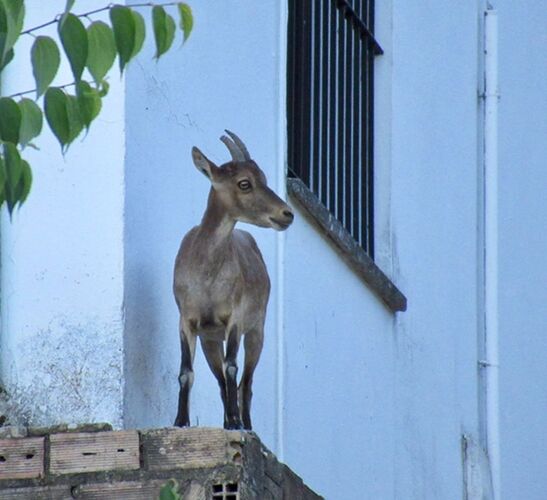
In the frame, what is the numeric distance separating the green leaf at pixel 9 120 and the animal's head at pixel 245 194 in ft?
9.26

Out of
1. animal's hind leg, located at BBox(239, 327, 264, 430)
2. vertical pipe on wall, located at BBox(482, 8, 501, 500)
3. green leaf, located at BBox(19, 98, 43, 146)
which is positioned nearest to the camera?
green leaf, located at BBox(19, 98, 43, 146)

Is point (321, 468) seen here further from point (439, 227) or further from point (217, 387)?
point (439, 227)

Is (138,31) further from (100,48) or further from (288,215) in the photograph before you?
(288,215)

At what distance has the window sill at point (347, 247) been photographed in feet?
29.1

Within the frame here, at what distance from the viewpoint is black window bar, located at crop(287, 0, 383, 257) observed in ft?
31.3

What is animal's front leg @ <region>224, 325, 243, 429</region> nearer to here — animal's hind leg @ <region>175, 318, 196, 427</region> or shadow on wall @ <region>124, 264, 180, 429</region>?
animal's hind leg @ <region>175, 318, 196, 427</region>

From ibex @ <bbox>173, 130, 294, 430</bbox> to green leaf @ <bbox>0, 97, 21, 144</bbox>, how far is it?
2787mm

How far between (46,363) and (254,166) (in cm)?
103

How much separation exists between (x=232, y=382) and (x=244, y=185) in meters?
0.70

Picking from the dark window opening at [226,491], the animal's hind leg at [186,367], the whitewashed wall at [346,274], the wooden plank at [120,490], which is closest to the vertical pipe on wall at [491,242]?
the whitewashed wall at [346,274]

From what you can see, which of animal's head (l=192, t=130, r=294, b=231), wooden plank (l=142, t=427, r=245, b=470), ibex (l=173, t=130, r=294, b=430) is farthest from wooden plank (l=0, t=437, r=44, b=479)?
animal's head (l=192, t=130, r=294, b=231)

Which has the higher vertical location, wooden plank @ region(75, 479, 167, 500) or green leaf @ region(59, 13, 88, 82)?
green leaf @ region(59, 13, 88, 82)
